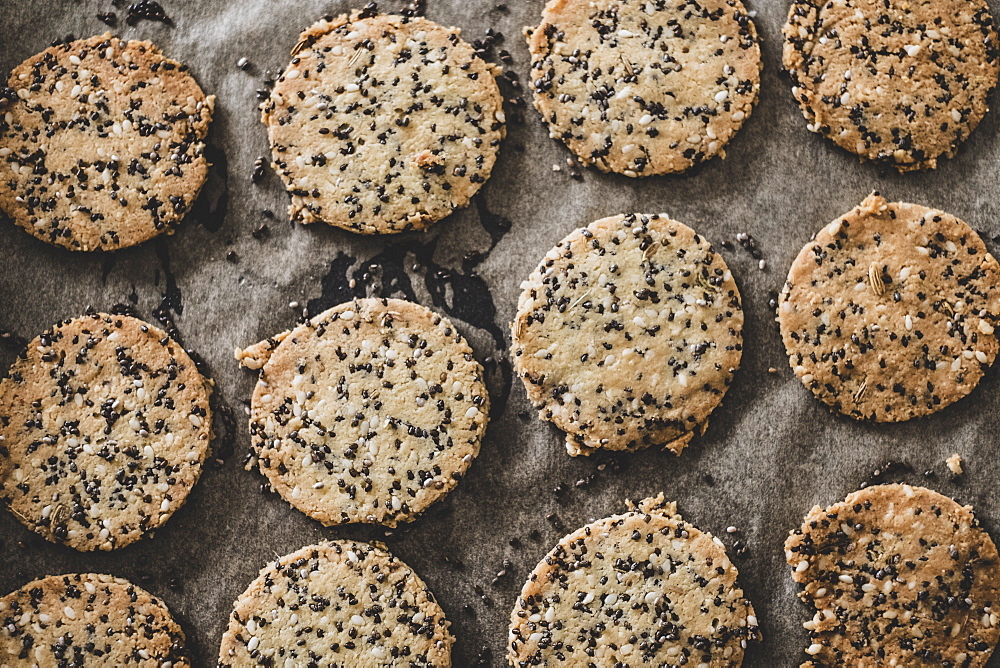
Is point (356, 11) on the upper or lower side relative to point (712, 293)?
upper

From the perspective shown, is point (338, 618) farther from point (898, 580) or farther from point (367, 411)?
point (898, 580)

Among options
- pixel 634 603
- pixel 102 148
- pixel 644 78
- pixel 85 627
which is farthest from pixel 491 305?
pixel 85 627

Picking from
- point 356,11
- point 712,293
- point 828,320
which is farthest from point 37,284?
point 828,320

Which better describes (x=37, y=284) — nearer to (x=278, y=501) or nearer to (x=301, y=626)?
(x=278, y=501)

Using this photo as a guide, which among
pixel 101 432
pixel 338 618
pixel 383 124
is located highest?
pixel 383 124

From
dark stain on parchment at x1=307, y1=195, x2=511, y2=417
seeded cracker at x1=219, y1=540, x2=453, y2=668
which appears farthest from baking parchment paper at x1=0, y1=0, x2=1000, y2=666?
seeded cracker at x1=219, y1=540, x2=453, y2=668

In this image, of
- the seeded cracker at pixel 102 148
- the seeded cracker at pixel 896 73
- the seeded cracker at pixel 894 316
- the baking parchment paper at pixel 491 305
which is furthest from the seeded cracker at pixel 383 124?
the seeded cracker at pixel 894 316
